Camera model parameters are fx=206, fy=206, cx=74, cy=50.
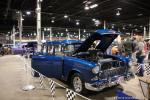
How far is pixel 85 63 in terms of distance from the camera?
6.16 metres

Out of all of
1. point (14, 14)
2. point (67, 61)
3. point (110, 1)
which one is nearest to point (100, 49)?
point (67, 61)

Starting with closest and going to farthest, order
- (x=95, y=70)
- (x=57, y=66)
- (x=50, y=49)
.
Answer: (x=95, y=70), (x=57, y=66), (x=50, y=49)

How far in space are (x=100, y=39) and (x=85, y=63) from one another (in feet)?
5.36

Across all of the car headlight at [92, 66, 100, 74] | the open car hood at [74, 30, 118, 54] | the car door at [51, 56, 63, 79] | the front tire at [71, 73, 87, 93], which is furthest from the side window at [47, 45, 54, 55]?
the car headlight at [92, 66, 100, 74]

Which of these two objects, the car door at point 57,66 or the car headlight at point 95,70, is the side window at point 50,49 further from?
the car headlight at point 95,70

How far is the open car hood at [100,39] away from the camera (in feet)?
22.3

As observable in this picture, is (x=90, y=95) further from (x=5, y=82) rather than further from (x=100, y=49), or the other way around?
(x=5, y=82)

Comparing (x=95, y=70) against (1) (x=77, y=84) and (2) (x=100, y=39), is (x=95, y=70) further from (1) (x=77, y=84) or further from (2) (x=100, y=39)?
(2) (x=100, y=39)

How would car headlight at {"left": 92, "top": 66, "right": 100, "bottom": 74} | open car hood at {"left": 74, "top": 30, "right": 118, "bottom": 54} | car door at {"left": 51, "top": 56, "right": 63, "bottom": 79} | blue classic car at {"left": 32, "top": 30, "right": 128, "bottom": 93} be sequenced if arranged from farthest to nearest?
car door at {"left": 51, "top": 56, "right": 63, "bottom": 79} < open car hood at {"left": 74, "top": 30, "right": 118, "bottom": 54} < blue classic car at {"left": 32, "top": 30, "right": 128, "bottom": 93} < car headlight at {"left": 92, "top": 66, "right": 100, "bottom": 74}

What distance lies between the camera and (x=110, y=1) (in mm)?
21406

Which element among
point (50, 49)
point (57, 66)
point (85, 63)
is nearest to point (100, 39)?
point (85, 63)

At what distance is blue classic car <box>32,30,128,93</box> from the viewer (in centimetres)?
607

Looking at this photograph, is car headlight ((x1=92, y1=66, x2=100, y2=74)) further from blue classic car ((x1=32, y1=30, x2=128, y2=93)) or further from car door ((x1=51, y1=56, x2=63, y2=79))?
car door ((x1=51, y1=56, x2=63, y2=79))

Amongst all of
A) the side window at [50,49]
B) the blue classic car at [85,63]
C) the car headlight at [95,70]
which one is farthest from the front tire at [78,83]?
the side window at [50,49]
